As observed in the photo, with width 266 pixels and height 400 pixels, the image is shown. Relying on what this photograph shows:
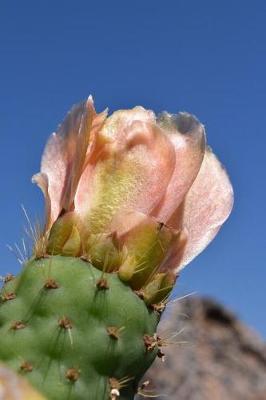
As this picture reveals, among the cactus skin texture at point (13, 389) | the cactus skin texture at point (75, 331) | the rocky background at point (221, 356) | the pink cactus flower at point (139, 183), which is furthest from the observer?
the rocky background at point (221, 356)

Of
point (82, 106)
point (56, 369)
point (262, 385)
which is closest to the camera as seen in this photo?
point (56, 369)

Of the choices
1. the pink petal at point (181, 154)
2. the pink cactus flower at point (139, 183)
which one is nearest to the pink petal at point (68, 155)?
the pink cactus flower at point (139, 183)

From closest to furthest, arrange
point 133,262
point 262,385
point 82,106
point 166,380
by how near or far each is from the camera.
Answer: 1. point 133,262
2. point 82,106
3. point 166,380
4. point 262,385

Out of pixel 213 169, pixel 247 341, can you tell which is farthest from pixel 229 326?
pixel 213 169

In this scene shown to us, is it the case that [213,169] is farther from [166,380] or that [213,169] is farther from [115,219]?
[166,380]

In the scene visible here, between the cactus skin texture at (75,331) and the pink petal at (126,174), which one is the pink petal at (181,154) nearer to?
the pink petal at (126,174)

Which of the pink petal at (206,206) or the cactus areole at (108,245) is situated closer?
the cactus areole at (108,245)

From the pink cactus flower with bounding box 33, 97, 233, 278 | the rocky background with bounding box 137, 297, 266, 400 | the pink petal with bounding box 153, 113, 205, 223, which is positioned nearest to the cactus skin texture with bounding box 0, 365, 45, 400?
the pink cactus flower with bounding box 33, 97, 233, 278
